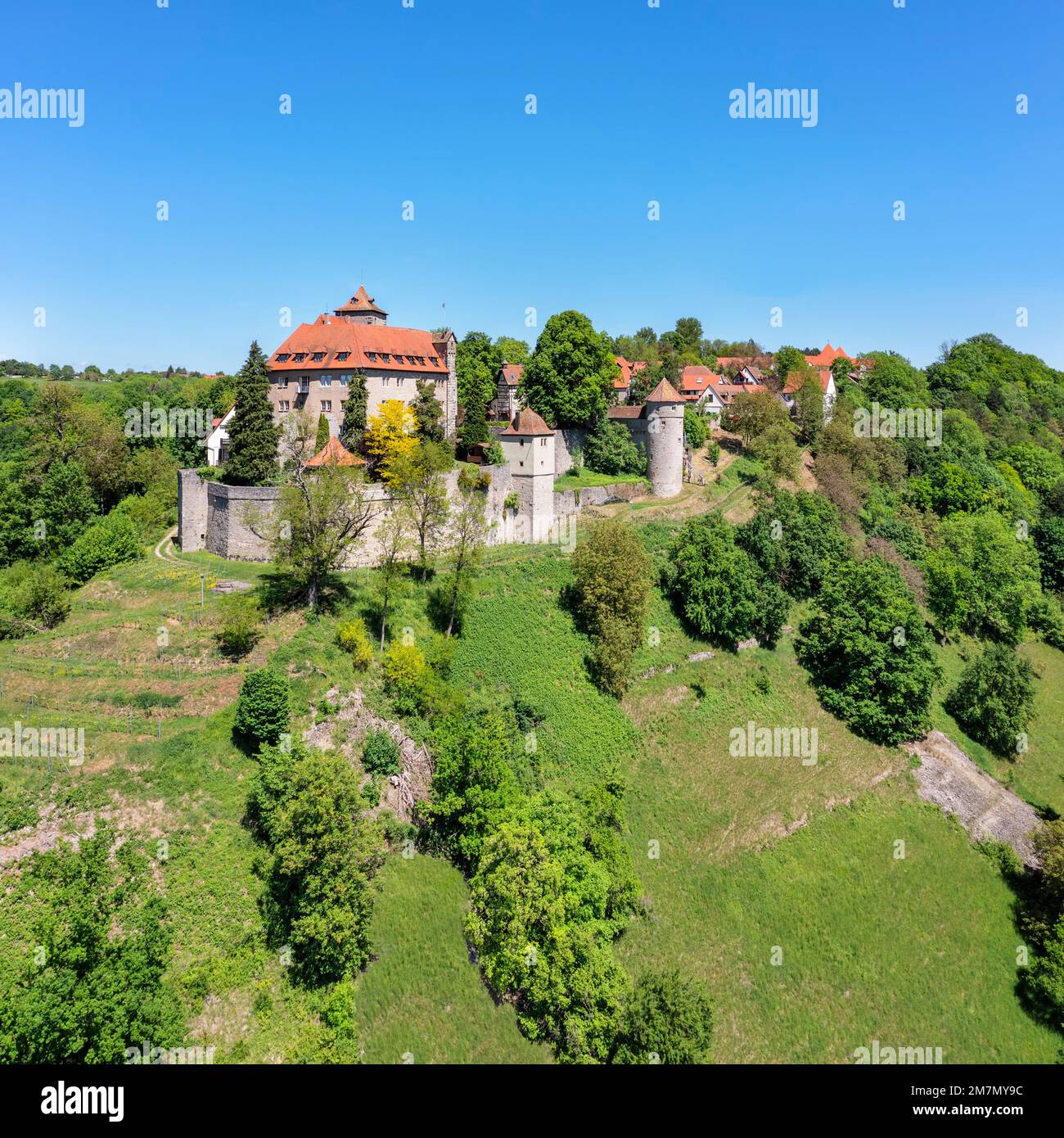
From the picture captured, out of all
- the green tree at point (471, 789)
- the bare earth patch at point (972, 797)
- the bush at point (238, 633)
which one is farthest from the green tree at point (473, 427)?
the bare earth patch at point (972, 797)

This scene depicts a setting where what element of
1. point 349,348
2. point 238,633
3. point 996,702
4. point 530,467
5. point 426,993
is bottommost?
point 426,993

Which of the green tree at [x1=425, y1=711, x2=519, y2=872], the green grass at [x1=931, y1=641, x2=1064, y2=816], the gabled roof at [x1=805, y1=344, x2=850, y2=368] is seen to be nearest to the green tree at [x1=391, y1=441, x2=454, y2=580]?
the green tree at [x1=425, y1=711, x2=519, y2=872]

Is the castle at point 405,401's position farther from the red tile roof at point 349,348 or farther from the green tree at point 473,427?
the green tree at point 473,427

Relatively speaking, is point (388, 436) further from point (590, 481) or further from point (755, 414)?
point (755, 414)

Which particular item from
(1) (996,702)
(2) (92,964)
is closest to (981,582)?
(1) (996,702)

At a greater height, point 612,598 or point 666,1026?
point 612,598

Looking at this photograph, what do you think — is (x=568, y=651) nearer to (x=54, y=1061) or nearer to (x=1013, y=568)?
(x=54, y=1061)
